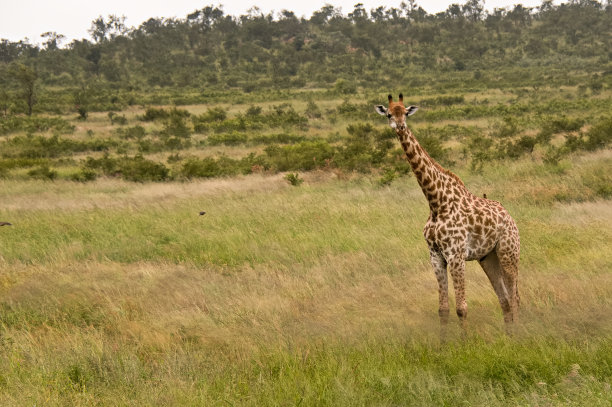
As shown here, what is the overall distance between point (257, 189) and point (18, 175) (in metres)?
10.2

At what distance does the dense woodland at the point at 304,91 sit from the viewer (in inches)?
849

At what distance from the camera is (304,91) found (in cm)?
6175

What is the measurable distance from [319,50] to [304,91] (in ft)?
108

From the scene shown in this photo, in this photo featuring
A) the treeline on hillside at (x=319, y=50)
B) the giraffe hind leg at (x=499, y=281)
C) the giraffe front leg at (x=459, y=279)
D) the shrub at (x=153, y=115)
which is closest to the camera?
the giraffe front leg at (x=459, y=279)

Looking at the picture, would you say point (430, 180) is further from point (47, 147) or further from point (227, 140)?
point (47, 147)

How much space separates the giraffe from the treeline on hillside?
171 ft

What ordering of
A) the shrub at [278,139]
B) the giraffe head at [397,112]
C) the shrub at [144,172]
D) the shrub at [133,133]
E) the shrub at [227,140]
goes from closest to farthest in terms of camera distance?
1. the giraffe head at [397,112]
2. the shrub at [144,172]
3. the shrub at [278,139]
4. the shrub at [227,140]
5. the shrub at [133,133]

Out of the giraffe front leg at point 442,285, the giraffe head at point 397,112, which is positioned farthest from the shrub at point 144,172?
the giraffe head at point 397,112

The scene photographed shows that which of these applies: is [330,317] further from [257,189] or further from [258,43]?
[258,43]

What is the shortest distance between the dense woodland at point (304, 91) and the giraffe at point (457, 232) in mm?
9860

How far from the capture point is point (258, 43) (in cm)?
10138

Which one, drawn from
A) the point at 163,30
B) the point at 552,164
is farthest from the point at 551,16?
the point at 552,164

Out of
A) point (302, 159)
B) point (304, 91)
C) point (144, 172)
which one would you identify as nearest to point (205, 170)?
point (144, 172)

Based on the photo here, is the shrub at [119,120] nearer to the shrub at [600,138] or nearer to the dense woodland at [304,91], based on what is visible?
the dense woodland at [304,91]
